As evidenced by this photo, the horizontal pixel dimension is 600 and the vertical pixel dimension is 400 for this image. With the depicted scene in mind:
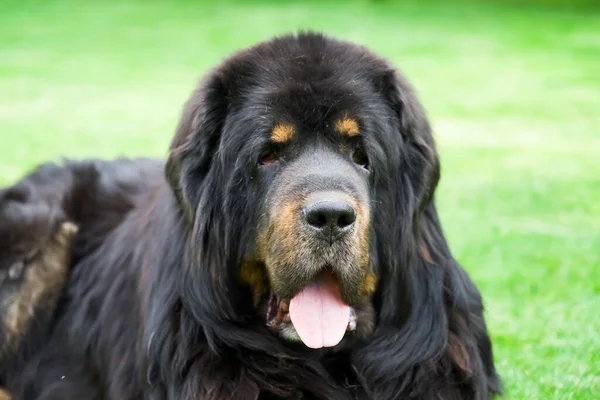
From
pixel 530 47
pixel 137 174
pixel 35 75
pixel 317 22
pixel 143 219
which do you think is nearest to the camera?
pixel 143 219

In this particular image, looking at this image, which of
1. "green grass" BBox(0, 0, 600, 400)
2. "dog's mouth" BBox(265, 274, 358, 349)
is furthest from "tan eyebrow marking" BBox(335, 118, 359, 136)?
"green grass" BBox(0, 0, 600, 400)

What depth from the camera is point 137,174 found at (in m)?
5.37

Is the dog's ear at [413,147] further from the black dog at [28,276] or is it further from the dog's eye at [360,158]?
the black dog at [28,276]

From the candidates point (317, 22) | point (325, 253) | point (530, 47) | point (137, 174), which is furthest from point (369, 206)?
point (317, 22)

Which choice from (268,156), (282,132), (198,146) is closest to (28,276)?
(198,146)

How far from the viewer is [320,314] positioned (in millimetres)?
3742

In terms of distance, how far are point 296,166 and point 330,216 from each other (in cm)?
34

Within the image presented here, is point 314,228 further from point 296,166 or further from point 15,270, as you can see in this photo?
point 15,270

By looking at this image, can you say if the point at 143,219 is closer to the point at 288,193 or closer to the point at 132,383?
the point at 132,383

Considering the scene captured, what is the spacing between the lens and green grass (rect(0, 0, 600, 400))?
6246 mm

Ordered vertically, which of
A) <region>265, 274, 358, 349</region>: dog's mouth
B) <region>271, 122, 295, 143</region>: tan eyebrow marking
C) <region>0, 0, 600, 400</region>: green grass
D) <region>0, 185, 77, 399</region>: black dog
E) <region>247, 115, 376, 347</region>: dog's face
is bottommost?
<region>0, 0, 600, 400</region>: green grass

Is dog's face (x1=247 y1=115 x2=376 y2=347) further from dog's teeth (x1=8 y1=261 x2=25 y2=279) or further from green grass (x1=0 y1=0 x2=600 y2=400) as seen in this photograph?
dog's teeth (x1=8 y1=261 x2=25 y2=279)

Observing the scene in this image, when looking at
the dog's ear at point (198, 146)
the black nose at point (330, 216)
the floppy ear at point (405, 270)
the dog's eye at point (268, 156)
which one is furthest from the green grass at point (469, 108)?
the black nose at point (330, 216)

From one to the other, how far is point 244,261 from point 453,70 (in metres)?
17.8
